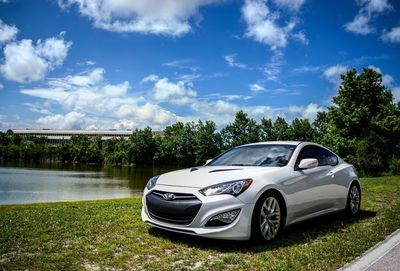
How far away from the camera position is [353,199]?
26.7 feet

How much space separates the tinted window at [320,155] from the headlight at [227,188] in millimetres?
1816

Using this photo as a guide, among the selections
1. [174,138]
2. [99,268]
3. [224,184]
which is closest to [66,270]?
[99,268]

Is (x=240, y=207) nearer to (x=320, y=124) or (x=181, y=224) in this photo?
(x=181, y=224)

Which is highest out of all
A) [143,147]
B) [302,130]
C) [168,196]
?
[302,130]

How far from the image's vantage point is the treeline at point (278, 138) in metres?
37.0

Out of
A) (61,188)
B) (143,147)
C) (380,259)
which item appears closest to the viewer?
(380,259)

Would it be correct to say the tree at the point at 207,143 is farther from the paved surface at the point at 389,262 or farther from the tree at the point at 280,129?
the paved surface at the point at 389,262

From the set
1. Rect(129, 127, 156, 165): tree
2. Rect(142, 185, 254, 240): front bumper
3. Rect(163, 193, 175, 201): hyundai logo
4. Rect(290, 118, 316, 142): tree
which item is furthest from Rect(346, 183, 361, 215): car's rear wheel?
Rect(129, 127, 156, 165): tree

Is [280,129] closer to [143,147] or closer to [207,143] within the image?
[207,143]

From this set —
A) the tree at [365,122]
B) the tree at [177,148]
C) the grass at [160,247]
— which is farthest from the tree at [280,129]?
the grass at [160,247]

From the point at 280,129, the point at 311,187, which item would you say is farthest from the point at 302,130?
the point at 311,187

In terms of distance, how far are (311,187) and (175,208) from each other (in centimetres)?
263

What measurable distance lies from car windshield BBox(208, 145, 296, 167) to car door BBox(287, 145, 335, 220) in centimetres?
27

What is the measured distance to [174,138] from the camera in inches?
4646
